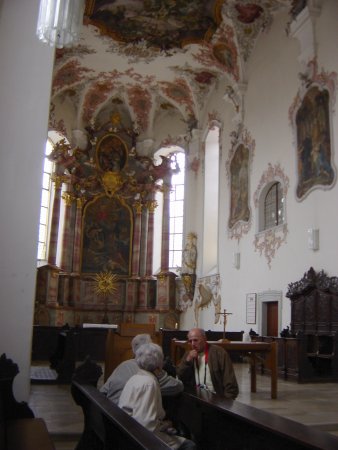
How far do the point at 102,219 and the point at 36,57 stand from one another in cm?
1583

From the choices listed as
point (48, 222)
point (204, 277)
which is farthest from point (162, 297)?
point (48, 222)

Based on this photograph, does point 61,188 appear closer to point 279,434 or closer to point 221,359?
point 221,359

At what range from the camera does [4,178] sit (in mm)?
4824

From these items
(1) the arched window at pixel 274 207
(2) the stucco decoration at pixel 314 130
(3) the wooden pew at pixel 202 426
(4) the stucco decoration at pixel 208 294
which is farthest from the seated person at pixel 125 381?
(4) the stucco decoration at pixel 208 294

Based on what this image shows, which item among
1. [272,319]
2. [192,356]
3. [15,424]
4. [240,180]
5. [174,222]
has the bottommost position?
[15,424]

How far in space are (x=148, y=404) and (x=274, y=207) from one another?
11.5 meters

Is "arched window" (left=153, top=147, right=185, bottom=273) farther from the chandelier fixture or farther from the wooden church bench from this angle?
the wooden church bench

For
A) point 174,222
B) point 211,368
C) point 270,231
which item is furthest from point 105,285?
point 211,368

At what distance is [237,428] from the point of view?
3.27m

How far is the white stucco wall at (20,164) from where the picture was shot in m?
4.64

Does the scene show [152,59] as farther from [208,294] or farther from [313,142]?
[208,294]

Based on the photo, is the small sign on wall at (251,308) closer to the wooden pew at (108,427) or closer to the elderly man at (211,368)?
the elderly man at (211,368)

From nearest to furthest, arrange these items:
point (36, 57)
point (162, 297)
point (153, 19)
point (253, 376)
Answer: point (36, 57)
point (253, 376)
point (153, 19)
point (162, 297)

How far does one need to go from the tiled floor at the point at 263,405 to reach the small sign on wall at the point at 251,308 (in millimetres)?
4424
